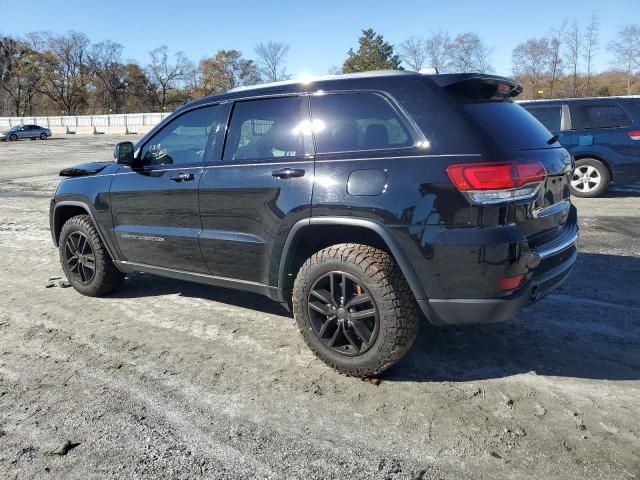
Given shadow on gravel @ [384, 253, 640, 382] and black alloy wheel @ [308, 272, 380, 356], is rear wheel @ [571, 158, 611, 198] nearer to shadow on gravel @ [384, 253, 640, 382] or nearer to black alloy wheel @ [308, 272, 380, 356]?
shadow on gravel @ [384, 253, 640, 382]

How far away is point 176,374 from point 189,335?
631 millimetres

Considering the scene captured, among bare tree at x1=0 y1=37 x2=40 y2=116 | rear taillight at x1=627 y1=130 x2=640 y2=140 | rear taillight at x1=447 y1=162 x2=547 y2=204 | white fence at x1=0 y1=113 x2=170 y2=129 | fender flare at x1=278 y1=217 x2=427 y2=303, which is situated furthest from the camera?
bare tree at x1=0 y1=37 x2=40 y2=116

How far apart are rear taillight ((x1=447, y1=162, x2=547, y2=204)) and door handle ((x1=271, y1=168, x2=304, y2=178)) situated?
95 centimetres

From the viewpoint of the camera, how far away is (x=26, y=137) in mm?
48125

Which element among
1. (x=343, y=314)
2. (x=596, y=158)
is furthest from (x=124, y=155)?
(x=596, y=158)

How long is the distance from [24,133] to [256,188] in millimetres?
52770

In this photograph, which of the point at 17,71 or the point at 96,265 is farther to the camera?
the point at 17,71

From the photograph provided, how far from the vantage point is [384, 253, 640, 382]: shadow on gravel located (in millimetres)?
3234

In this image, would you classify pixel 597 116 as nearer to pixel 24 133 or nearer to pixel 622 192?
pixel 622 192

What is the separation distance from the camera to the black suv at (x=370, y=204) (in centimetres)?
277

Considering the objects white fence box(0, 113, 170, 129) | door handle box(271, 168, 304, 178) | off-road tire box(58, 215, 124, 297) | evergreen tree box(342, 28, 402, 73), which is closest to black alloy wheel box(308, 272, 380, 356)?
door handle box(271, 168, 304, 178)

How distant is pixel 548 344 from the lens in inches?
142

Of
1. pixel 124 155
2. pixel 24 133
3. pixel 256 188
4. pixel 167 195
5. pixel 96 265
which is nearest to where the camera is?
pixel 256 188

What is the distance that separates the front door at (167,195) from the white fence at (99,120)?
2146 inches
